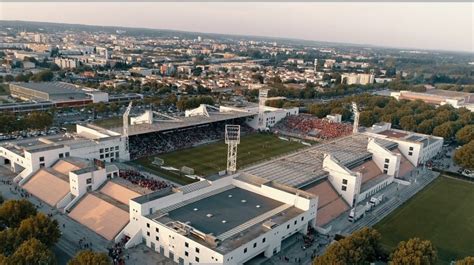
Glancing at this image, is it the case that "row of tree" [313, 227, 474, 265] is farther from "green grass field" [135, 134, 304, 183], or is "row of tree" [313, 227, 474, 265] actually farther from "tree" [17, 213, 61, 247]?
"green grass field" [135, 134, 304, 183]

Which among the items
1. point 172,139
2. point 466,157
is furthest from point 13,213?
point 466,157

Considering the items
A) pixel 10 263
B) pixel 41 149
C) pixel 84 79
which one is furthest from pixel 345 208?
pixel 84 79

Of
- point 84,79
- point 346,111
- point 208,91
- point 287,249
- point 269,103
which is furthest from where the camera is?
point 84,79

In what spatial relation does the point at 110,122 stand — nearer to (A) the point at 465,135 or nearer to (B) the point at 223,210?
(B) the point at 223,210

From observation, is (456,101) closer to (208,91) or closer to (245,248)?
(208,91)

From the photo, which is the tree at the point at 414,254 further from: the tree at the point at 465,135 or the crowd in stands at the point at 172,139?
the tree at the point at 465,135

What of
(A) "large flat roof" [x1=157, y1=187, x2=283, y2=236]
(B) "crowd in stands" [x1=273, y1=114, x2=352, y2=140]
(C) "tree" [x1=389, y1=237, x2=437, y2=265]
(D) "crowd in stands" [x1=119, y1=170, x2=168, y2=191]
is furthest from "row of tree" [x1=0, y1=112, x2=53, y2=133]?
(C) "tree" [x1=389, y1=237, x2=437, y2=265]
